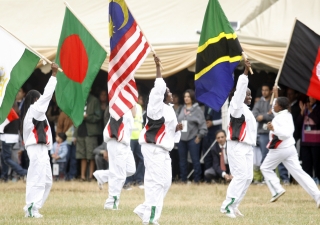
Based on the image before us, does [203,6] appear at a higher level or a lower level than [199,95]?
higher

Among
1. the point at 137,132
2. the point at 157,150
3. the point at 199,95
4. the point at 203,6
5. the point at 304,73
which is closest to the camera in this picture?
the point at 157,150

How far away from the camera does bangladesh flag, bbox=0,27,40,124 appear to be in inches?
520

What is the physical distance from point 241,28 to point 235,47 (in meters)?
6.43

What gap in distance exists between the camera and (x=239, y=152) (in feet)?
46.1

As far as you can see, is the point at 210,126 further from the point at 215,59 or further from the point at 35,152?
the point at 35,152

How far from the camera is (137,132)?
65.3 ft

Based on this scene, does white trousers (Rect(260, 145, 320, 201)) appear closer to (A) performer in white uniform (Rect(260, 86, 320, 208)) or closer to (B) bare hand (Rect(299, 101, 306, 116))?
(A) performer in white uniform (Rect(260, 86, 320, 208))

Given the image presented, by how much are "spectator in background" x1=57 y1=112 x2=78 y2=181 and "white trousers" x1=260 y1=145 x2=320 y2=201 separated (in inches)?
258

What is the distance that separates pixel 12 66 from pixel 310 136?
8.25 m

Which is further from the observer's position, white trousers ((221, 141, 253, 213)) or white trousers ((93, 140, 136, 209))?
white trousers ((93, 140, 136, 209))

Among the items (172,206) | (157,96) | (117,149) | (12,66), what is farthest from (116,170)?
(157,96)

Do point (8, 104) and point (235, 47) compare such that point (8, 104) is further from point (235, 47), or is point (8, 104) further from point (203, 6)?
point (203, 6)

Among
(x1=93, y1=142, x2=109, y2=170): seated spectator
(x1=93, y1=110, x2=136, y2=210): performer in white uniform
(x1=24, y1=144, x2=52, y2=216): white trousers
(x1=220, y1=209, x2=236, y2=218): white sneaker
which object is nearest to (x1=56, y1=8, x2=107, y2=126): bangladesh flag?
(x1=24, y1=144, x2=52, y2=216): white trousers

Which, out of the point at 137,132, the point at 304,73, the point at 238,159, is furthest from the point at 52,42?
the point at 238,159
